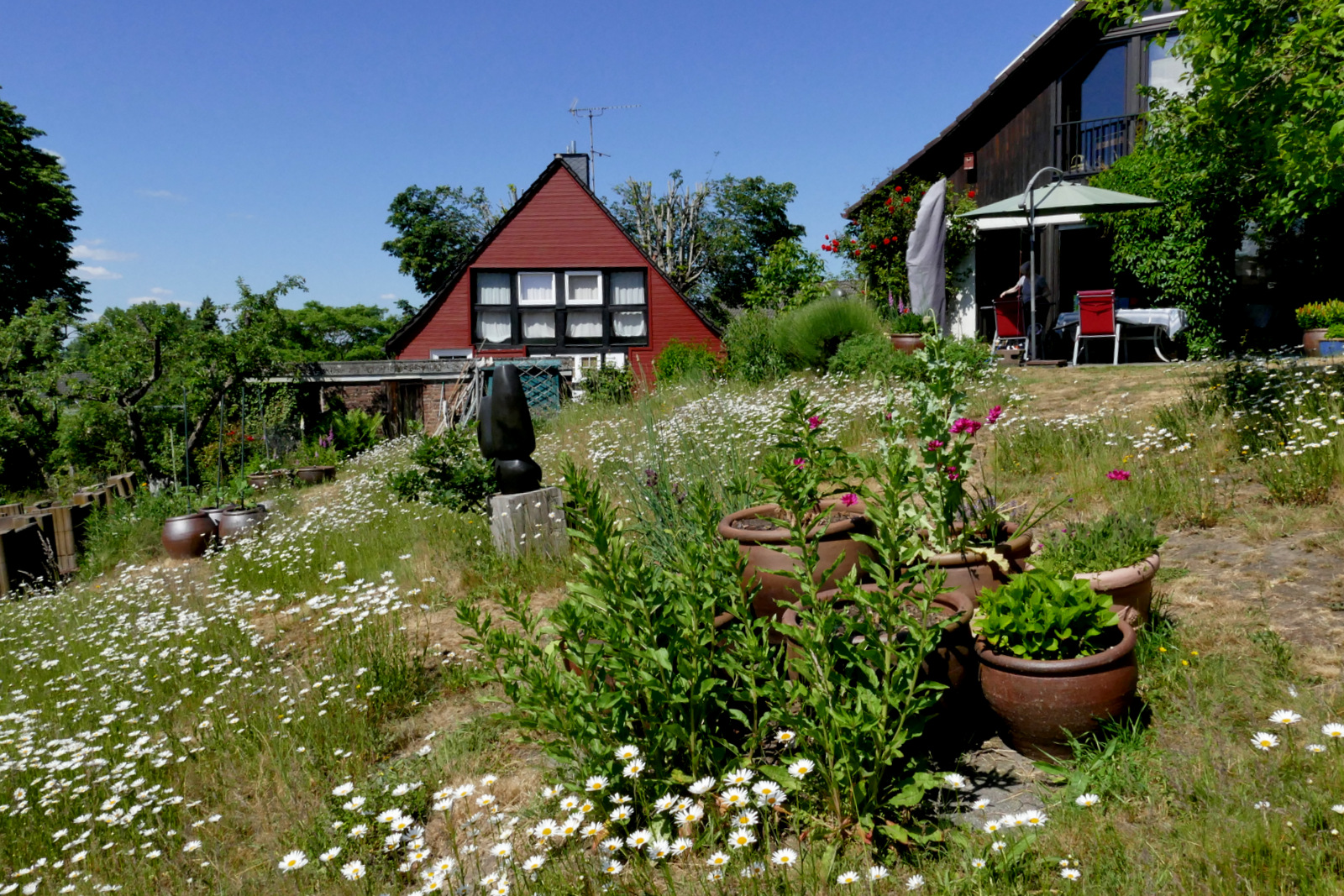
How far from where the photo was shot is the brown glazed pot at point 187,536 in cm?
848

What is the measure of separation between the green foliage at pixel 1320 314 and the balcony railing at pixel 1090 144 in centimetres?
409

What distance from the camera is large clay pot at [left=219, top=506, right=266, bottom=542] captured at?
8.43m

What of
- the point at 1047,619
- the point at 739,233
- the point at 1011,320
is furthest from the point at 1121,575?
the point at 739,233

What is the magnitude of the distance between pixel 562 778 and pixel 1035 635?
1.58 meters

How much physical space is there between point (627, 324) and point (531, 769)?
2060cm

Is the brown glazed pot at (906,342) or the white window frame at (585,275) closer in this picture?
the brown glazed pot at (906,342)

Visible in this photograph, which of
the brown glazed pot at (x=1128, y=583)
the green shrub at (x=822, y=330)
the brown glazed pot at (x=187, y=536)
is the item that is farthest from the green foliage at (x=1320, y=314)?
the brown glazed pot at (x=187, y=536)

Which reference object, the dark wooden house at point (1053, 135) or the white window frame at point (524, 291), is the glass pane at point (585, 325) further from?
the dark wooden house at point (1053, 135)

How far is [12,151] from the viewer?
25984 mm

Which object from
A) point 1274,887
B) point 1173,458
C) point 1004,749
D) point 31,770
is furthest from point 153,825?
point 1173,458

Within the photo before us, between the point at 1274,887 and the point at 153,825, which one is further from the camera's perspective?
the point at 153,825

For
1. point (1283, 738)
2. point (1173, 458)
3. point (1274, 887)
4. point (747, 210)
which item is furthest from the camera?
point (747, 210)

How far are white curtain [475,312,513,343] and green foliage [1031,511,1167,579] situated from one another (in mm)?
20281

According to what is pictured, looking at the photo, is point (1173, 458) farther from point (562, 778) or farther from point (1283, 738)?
point (562, 778)
